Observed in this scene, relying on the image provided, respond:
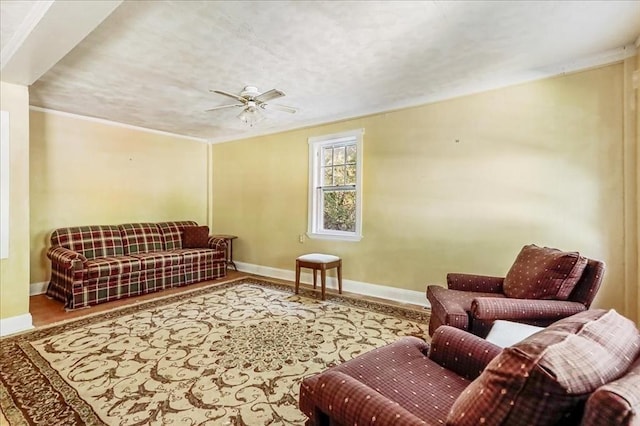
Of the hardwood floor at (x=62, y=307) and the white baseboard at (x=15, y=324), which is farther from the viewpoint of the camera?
the hardwood floor at (x=62, y=307)

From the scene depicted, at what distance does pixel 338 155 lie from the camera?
4.77 metres

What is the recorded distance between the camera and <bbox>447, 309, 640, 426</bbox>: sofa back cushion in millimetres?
715

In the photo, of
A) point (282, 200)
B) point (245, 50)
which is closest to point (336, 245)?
point (282, 200)

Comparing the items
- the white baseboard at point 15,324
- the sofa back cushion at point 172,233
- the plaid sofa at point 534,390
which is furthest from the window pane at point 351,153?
the white baseboard at point 15,324

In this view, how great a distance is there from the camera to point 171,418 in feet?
5.94

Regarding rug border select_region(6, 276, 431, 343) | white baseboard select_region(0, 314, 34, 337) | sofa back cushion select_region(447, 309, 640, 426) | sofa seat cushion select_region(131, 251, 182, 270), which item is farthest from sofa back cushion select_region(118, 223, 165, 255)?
sofa back cushion select_region(447, 309, 640, 426)

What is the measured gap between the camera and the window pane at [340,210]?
463cm

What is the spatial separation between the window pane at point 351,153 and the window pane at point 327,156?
0.30 meters

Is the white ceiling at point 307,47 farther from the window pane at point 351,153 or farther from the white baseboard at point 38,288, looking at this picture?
the white baseboard at point 38,288

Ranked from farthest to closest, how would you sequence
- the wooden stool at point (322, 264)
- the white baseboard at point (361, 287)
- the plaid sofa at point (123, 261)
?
the wooden stool at point (322, 264) → the white baseboard at point (361, 287) → the plaid sofa at point (123, 261)

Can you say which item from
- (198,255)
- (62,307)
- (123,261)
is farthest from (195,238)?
(62,307)

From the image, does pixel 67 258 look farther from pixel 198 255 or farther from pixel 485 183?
pixel 485 183

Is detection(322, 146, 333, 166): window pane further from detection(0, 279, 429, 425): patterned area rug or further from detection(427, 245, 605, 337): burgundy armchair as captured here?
detection(427, 245, 605, 337): burgundy armchair

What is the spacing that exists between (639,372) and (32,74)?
4.24m
